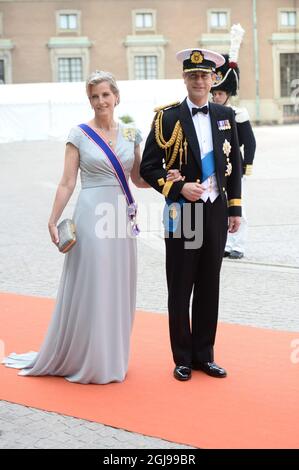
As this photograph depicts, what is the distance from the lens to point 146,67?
157 feet

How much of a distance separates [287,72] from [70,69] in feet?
45.8

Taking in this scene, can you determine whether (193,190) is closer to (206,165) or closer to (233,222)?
(206,165)

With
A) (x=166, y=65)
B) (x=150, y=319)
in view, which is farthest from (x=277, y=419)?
(x=166, y=65)

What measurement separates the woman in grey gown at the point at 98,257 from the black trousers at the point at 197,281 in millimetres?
288

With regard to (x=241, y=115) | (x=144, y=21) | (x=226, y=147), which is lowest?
(x=226, y=147)

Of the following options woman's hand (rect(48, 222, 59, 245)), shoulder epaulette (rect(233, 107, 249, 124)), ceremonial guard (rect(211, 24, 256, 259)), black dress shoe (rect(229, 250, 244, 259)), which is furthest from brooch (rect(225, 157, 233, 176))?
black dress shoe (rect(229, 250, 244, 259))

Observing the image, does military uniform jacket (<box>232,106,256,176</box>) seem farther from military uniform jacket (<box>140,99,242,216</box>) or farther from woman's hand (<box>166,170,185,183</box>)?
woman's hand (<box>166,170,185,183</box>)

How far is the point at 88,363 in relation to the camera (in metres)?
4.63

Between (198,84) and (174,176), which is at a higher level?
(198,84)

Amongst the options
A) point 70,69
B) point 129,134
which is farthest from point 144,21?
point 129,134

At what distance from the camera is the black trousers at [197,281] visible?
14.9ft

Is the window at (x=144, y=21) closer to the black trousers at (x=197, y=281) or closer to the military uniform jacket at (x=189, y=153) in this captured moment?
the military uniform jacket at (x=189, y=153)

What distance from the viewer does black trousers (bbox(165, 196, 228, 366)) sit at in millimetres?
4555

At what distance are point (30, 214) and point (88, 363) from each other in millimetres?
8167
